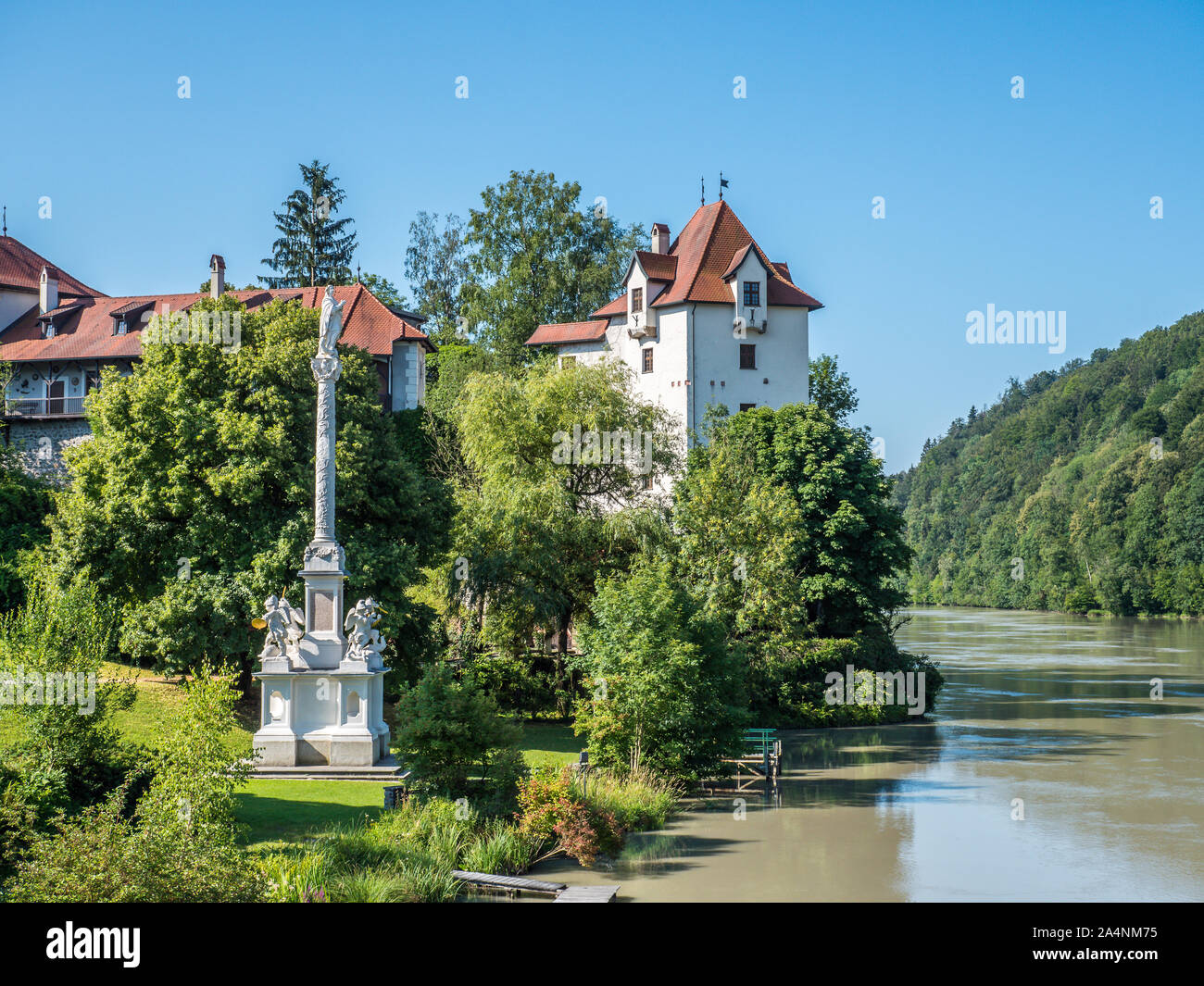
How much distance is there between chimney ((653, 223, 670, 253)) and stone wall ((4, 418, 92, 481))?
2735 centimetres

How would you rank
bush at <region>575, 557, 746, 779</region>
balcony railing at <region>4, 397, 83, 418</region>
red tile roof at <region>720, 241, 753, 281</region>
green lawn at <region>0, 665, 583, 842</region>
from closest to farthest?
green lawn at <region>0, 665, 583, 842</region>
bush at <region>575, 557, 746, 779</region>
red tile roof at <region>720, 241, 753, 281</region>
balcony railing at <region>4, 397, 83, 418</region>

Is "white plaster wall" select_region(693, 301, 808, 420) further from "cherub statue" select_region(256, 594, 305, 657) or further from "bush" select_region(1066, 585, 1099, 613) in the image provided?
"bush" select_region(1066, 585, 1099, 613)

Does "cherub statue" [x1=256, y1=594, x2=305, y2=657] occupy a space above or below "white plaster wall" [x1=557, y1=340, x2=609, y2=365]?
below

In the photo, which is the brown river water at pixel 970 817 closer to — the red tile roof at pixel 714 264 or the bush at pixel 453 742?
the bush at pixel 453 742

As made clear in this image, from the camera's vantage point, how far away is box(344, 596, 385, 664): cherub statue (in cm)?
2664

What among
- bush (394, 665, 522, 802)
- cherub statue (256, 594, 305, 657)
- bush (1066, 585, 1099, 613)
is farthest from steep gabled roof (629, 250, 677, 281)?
bush (1066, 585, 1099, 613)

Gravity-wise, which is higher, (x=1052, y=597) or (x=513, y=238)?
(x=513, y=238)

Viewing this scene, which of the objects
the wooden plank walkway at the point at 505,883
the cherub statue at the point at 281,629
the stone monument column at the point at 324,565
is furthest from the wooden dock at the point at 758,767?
the wooden plank walkway at the point at 505,883

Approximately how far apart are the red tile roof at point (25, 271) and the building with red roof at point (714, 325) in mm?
28224

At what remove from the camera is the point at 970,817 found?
25969 millimetres
